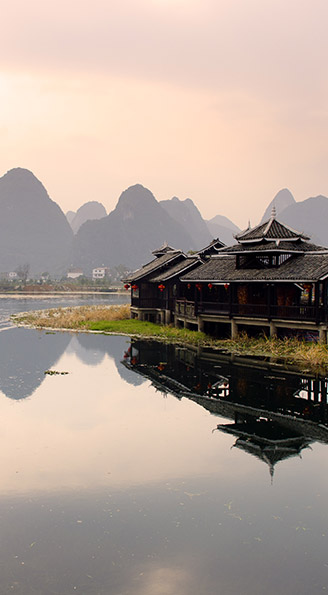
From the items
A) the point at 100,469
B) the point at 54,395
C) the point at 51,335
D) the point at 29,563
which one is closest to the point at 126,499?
the point at 100,469

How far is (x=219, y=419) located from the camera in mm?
16406

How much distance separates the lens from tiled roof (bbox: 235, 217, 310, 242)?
2945cm

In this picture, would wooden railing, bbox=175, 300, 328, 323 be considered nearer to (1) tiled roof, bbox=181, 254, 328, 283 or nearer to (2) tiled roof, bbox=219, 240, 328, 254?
(1) tiled roof, bbox=181, 254, 328, 283

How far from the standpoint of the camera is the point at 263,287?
101ft

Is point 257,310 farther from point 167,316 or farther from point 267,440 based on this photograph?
point 267,440

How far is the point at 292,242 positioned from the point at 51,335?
18914mm

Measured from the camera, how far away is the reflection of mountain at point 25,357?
68.9 ft

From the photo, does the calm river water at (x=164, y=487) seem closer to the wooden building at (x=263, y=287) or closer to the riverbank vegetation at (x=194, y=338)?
the riverbank vegetation at (x=194, y=338)

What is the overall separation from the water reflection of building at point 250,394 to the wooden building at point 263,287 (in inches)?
141

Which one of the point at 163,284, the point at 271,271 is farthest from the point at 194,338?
the point at 163,284

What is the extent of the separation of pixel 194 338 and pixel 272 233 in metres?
8.07

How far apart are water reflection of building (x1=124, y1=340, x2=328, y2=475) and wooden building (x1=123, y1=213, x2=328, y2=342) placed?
3587 mm

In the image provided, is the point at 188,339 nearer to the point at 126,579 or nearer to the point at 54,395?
the point at 54,395

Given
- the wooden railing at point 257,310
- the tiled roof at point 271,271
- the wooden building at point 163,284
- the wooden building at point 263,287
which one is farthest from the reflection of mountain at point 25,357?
the tiled roof at point 271,271
